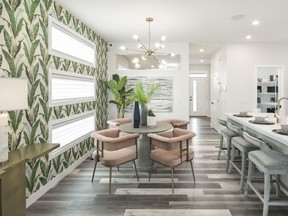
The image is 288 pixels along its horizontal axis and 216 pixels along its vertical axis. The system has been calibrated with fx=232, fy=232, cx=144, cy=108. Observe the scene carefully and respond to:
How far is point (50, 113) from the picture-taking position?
3.45 metres

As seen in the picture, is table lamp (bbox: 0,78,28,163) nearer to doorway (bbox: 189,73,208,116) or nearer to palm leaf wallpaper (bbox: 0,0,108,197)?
palm leaf wallpaper (bbox: 0,0,108,197)

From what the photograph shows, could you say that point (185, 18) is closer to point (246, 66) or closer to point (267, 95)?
point (246, 66)

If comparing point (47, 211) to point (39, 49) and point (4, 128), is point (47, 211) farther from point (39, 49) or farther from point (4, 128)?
point (39, 49)

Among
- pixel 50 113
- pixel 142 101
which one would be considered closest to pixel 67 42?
pixel 50 113

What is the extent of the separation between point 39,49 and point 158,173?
2703mm

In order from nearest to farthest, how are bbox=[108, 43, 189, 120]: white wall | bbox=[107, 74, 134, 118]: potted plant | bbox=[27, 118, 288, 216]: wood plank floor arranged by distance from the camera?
1. bbox=[27, 118, 288, 216]: wood plank floor
2. bbox=[107, 74, 134, 118]: potted plant
3. bbox=[108, 43, 189, 120]: white wall

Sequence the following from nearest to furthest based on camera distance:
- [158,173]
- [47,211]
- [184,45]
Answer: [47,211]
[158,173]
[184,45]

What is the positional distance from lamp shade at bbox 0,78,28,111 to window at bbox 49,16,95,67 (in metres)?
1.59

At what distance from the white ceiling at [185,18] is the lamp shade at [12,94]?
89.2 inches

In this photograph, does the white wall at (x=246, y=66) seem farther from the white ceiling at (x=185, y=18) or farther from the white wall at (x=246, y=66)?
the white ceiling at (x=185, y=18)

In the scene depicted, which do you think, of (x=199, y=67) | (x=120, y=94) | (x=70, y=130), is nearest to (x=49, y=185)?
(x=70, y=130)

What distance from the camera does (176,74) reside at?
268 inches

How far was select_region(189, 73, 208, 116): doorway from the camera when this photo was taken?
12352 mm

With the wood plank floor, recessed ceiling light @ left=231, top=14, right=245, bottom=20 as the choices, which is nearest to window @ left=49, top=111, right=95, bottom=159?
the wood plank floor
